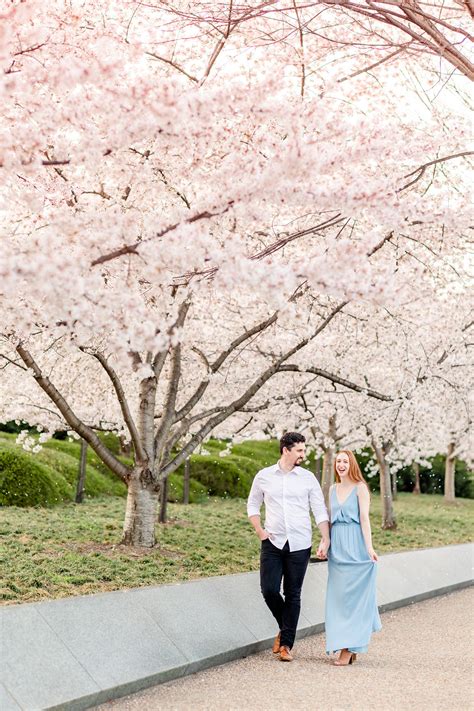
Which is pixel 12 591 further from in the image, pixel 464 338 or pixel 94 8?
pixel 464 338

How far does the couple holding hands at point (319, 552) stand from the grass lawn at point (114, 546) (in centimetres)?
185

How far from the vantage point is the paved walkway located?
6.51 metres

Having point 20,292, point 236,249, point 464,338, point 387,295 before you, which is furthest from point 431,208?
point 464,338

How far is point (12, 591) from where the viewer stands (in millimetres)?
8344

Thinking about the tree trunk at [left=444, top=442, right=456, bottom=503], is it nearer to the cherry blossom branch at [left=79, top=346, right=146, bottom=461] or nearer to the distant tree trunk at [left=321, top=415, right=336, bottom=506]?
the distant tree trunk at [left=321, top=415, right=336, bottom=506]

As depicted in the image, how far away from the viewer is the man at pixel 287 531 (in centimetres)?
809

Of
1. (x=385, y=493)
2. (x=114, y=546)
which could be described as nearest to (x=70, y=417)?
(x=114, y=546)

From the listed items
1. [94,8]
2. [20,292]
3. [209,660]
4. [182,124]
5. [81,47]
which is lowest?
[209,660]

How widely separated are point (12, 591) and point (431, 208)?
5780mm

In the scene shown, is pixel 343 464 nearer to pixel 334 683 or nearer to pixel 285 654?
pixel 285 654

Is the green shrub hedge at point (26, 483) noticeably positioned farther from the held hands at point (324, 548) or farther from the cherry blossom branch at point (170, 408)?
the held hands at point (324, 548)

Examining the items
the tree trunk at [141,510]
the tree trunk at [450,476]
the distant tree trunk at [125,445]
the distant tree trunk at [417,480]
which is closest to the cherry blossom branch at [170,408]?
the tree trunk at [141,510]

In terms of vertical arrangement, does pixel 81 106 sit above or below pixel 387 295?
above

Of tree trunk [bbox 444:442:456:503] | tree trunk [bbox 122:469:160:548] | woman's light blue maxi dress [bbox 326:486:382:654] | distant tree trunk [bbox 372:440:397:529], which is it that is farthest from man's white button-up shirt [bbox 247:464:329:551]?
tree trunk [bbox 444:442:456:503]
